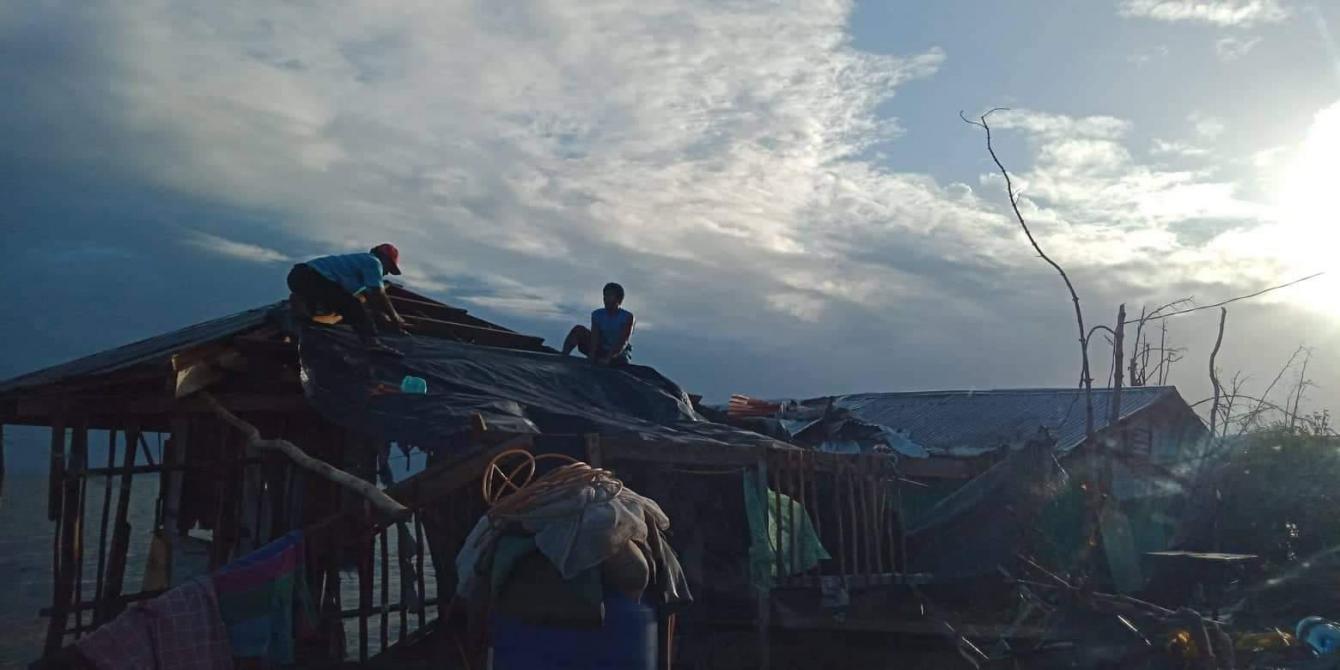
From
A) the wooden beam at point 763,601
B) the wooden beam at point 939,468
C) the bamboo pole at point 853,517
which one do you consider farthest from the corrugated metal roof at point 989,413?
the wooden beam at point 763,601

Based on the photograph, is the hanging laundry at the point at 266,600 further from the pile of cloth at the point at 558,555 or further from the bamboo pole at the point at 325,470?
the pile of cloth at the point at 558,555

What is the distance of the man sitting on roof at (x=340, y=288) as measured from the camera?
30.7 feet

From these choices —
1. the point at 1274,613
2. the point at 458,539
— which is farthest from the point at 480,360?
the point at 1274,613

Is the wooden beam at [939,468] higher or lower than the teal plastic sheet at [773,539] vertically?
higher

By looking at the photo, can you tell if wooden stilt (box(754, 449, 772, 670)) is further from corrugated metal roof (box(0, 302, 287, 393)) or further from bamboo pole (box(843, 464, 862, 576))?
corrugated metal roof (box(0, 302, 287, 393))

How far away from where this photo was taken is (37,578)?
36844mm

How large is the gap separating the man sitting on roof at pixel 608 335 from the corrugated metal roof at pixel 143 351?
3.59 metres

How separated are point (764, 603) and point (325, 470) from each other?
4061mm

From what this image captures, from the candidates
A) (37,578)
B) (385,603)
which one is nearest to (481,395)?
(385,603)

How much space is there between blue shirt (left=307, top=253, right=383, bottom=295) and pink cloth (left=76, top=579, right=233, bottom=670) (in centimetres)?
414

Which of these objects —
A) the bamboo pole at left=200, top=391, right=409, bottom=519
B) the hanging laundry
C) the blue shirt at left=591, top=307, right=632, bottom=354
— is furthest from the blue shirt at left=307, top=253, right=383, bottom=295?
the hanging laundry

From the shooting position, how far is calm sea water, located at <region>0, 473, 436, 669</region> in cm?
2072

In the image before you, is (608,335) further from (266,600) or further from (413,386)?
(266,600)

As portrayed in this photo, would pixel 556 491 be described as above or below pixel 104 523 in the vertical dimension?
above
